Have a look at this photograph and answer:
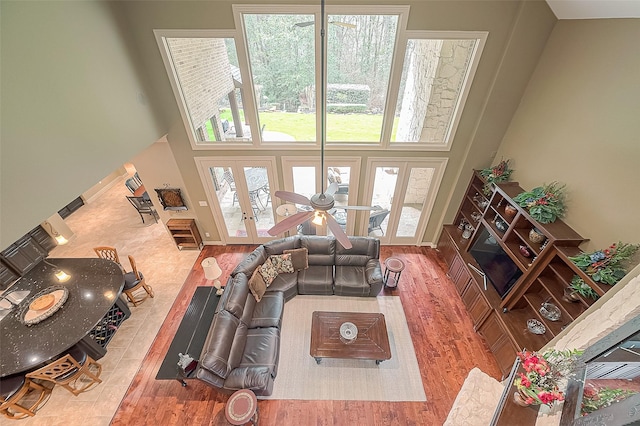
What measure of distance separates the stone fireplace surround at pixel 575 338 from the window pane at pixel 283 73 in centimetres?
446

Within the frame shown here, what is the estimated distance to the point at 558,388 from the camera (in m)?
2.15

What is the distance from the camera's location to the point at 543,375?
2168 millimetres

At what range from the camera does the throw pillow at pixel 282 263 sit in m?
4.81

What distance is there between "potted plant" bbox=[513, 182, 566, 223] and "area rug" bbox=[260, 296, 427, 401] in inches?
108

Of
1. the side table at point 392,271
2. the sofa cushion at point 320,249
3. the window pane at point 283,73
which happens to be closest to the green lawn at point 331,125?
the window pane at point 283,73

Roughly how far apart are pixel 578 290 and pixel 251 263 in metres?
4.60

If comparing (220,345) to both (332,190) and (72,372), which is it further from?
(332,190)

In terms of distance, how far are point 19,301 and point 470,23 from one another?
7934mm

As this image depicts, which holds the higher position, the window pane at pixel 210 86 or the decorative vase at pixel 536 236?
the window pane at pixel 210 86

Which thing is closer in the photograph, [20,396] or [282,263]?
[20,396]

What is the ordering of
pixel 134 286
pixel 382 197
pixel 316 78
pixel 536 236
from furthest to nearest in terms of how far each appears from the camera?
pixel 382 197 < pixel 134 286 < pixel 316 78 < pixel 536 236

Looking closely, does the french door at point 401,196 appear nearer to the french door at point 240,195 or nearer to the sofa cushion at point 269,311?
the french door at point 240,195

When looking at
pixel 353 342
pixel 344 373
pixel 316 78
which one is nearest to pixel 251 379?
pixel 344 373

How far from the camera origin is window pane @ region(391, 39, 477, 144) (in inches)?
157
